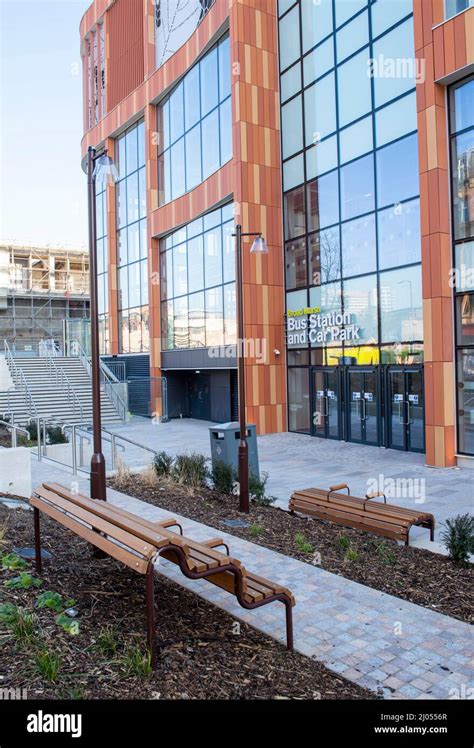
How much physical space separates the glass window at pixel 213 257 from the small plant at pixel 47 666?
763 inches

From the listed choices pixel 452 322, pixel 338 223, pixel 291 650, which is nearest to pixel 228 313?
pixel 338 223

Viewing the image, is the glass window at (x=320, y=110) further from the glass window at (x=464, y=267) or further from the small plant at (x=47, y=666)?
the small plant at (x=47, y=666)

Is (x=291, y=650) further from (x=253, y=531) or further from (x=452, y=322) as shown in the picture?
(x=452, y=322)

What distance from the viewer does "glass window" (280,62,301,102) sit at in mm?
19453

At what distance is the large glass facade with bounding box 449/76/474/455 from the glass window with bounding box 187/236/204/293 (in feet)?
40.1

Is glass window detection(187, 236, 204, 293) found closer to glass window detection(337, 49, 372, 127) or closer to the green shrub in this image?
glass window detection(337, 49, 372, 127)

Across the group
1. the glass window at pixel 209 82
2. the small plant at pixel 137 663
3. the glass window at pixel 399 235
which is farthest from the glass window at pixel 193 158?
the small plant at pixel 137 663

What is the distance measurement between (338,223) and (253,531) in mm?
12677

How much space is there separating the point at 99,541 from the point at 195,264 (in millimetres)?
20520

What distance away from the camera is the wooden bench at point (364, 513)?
7012 millimetres

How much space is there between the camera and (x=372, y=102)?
1625 cm

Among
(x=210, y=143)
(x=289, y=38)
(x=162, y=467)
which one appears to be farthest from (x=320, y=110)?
(x=162, y=467)

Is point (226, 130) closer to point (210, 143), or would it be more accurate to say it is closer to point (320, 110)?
point (210, 143)

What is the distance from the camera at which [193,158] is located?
23578mm
